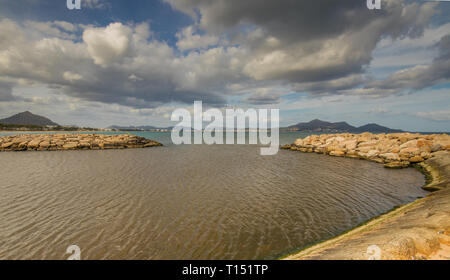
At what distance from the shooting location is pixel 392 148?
3203 cm

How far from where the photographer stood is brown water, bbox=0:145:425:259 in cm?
774

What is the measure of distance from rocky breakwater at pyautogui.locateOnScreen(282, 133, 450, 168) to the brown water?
1183 centimetres

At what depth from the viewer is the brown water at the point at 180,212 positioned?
7738mm

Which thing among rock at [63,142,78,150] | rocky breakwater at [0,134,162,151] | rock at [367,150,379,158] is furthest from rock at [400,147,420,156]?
rock at [63,142,78,150]

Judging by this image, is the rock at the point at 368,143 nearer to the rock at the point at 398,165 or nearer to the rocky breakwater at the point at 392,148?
the rocky breakwater at the point at 392,148

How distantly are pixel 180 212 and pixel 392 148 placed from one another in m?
40.7

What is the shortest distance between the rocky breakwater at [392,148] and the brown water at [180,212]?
11835 millimetres

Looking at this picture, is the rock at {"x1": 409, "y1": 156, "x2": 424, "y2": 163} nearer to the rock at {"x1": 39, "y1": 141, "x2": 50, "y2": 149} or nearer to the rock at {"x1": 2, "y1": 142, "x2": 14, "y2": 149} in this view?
the rock at {"x1": 39, "y1": 141, "x2": 50, "y2": 149}

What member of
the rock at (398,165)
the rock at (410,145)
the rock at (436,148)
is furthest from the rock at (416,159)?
the rock at (410,145)

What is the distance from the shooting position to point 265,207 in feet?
40.0

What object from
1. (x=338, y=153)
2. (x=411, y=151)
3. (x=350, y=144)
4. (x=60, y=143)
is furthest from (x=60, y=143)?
(x=411, y=151)

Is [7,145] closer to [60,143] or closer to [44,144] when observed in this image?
[44,144]

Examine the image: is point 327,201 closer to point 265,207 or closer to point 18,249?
point 265,207
